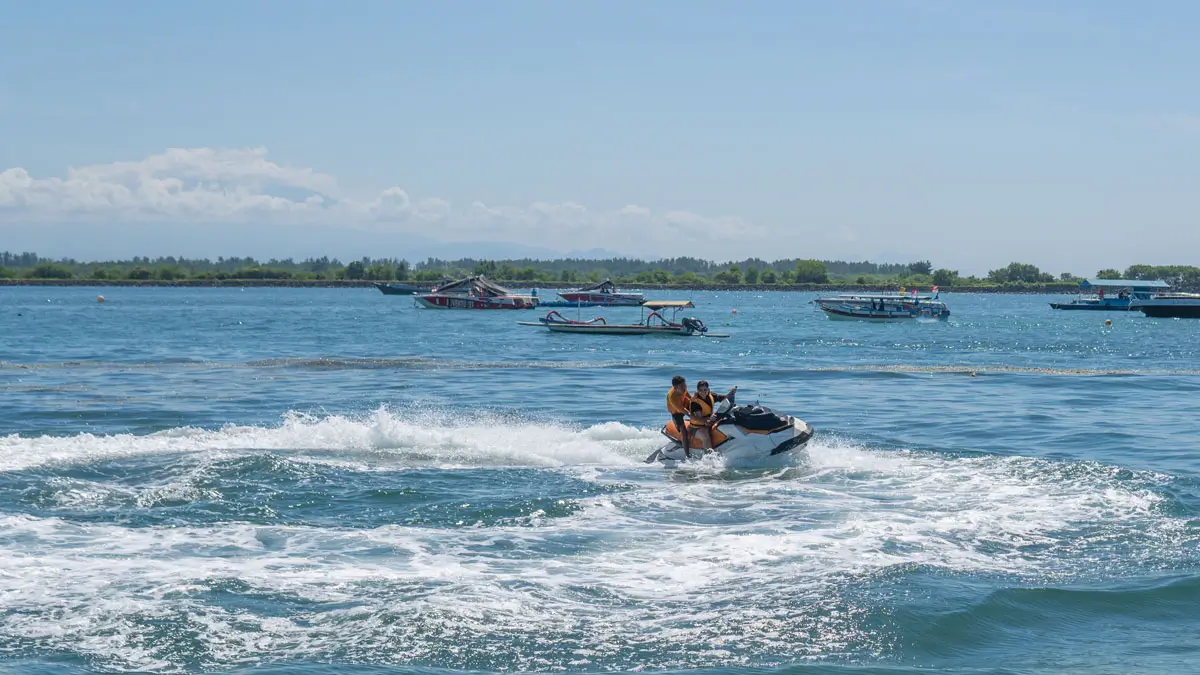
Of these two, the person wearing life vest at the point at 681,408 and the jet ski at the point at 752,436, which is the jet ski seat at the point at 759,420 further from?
the person wearing life vest at the point at 681,408

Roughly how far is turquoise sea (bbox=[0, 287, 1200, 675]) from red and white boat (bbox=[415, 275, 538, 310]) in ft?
289

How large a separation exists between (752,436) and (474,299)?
104 metres

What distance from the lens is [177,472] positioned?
21.3 m

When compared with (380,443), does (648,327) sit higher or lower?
higher

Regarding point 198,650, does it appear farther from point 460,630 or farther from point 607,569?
point 607,569

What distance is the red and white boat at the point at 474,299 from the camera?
410ft

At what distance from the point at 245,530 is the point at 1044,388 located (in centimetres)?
3116

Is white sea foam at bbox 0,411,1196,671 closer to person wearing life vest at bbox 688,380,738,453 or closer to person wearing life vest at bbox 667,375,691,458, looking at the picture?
person wearing life vest at bbox 688,380,738,453

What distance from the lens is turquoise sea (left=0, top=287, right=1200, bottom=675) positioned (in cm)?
1233

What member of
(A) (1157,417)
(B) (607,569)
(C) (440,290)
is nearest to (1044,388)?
(A) (1157,417)

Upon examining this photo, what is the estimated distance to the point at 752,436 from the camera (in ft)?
Answer: 72.9

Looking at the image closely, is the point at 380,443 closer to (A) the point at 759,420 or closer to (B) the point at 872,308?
(A) the point at 759,420

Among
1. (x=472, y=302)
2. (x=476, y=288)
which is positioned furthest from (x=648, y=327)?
(x=476, y=288)

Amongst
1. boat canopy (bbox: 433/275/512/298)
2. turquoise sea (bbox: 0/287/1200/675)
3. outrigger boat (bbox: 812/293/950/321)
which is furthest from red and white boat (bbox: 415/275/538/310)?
turquoise sea (bbox: 0/287/1200/675)
